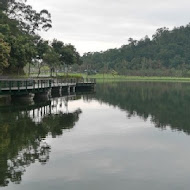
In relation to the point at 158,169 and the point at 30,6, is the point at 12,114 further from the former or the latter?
the point at 30,6

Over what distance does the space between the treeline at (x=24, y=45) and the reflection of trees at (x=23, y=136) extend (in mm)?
15813

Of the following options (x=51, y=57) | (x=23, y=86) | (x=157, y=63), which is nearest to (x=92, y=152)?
(x=23, y=86)

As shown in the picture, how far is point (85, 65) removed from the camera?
592 ft

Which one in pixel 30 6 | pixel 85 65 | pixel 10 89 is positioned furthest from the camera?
pixel 85 65

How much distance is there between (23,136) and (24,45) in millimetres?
34673

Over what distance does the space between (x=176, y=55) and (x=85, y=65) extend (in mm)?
49382

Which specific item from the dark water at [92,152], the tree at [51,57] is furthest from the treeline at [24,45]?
the dark water at [92,152]

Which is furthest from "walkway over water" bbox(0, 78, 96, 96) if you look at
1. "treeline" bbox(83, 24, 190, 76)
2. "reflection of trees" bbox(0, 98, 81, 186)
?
"treeline" bbox(83, 24, 190, 76)

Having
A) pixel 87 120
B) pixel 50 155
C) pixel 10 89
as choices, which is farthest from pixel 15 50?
pixel 50 155

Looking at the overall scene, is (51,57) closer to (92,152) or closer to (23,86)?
(23,86)

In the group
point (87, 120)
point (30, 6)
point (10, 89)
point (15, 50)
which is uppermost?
point (30, 6)

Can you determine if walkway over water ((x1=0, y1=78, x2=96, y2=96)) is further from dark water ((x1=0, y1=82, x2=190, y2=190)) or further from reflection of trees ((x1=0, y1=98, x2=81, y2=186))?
dark water ((x1=0, y1=82, x2=190, y2=190))

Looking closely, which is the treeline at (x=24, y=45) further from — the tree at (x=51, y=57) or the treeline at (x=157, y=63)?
the treeline at (x=157, y=63)

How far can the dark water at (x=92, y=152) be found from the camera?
1404 centimetres
